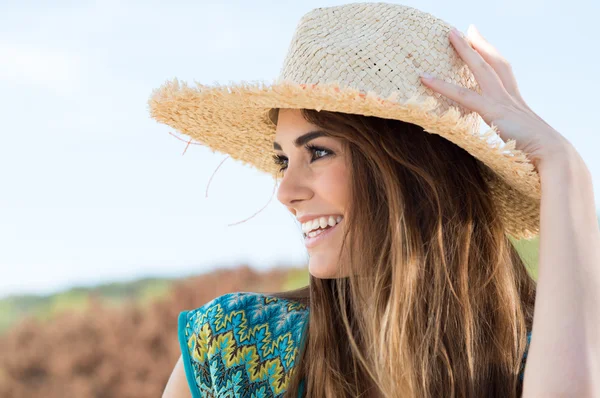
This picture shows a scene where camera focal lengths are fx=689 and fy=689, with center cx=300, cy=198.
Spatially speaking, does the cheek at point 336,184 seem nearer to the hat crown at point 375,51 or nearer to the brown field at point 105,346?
the hat crown at point 375,51

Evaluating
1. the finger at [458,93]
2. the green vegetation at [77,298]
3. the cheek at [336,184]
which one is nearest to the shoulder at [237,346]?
the cheek at [336,184]

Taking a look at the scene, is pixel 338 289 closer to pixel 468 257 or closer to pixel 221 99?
pixel 468 257

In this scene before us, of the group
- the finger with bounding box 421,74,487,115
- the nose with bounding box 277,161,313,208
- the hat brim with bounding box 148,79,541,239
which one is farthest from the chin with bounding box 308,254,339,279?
the finger with bounding box 421,74,487,115

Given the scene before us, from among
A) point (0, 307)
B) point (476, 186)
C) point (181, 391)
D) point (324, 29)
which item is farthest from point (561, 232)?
point (0, 307)

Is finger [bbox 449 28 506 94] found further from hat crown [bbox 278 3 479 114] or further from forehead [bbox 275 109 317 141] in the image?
forehead [bbox 275 109 317 141]

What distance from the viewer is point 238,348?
228 centimetres

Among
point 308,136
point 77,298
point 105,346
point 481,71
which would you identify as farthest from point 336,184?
point 77,298

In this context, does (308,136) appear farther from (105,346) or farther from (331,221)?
(105,346)

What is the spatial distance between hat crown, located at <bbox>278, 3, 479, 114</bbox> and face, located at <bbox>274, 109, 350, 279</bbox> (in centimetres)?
19

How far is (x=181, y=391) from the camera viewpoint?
2.36 m

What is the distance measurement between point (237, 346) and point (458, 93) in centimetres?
107

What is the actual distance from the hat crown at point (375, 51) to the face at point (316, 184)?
19cm

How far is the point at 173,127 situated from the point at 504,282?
1.28 m

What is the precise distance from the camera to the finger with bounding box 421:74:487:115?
2004mm
